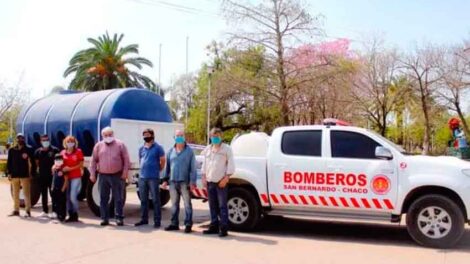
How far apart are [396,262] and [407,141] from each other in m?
60.3

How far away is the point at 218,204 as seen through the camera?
31.0 ft

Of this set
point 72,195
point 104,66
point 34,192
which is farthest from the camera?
point 104,66

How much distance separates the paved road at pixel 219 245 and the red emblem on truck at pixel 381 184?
2.88 ft

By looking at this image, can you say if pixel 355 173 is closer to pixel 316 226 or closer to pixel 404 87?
pixel 316 226

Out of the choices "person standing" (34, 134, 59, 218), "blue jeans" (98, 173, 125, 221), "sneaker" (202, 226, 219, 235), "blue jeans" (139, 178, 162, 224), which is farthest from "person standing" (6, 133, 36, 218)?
"sneaker" (202, 226, 219, 235)

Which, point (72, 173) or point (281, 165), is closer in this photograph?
point (281, 165)

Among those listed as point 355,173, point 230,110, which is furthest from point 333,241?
point 230,110

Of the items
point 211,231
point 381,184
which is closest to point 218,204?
point 211,231

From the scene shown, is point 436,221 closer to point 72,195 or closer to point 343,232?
point 343,232

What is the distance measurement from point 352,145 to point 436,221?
1818mm

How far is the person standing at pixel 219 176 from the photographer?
920 cm

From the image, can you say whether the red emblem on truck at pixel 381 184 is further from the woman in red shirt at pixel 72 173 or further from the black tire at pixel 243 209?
the woman in red shirt at pixel 72 173

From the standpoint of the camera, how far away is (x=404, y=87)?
125 feet

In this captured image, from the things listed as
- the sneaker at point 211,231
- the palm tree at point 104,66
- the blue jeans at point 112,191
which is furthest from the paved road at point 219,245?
the palm tree at point 104,66
